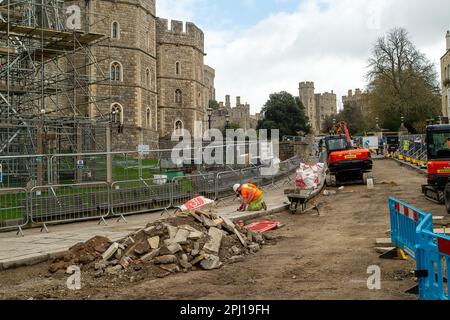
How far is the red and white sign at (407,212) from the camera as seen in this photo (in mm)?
6414

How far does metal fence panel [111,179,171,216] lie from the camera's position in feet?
46.2

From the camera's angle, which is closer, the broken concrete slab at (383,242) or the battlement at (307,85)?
the broken concrete slab at (383,242)

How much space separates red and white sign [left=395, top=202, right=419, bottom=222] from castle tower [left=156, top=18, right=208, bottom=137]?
127ft

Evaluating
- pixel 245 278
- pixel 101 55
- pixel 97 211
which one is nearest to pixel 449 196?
pixel 245 278

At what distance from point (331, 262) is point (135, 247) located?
11.1 feet

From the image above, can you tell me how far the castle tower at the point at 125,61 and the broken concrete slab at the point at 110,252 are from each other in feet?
89.4

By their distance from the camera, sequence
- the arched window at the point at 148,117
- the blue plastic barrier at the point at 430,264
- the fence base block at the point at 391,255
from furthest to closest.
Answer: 1. the arched window at the point at 148,117
2. the fence base block at the point at 391,255
3. the blue plastic barrier at the point at 430,264

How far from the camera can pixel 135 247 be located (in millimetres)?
8008

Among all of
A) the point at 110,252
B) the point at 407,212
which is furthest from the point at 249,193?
the point at 407,212

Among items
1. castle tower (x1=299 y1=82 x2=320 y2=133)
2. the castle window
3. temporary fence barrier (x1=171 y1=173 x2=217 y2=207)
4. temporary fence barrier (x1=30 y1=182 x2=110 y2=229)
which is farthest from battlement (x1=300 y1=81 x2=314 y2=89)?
temporary fence barrier (x1=30 y1=182 x2=110 y2=229)

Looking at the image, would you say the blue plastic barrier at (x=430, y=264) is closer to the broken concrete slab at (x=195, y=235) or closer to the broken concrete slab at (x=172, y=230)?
the broken concrete slab at (x=195, y=235)

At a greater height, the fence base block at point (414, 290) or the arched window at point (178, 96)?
the arched window at point (178, 96)

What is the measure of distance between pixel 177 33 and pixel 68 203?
3488 centimetres

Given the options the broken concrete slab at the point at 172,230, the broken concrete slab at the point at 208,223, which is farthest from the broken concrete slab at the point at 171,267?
the broken concrete slab at the point at 208,223
